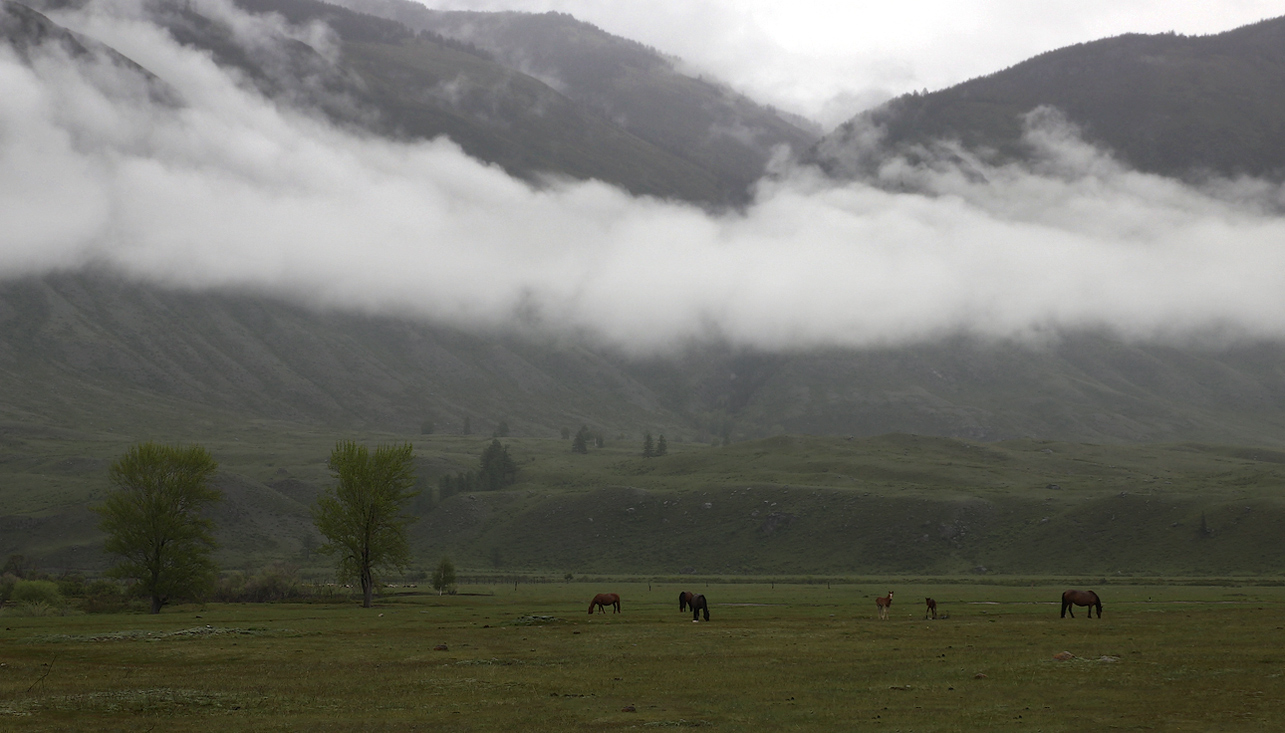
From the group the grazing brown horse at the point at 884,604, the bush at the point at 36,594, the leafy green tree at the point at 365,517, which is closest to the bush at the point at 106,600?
the bush at the point at 36,594

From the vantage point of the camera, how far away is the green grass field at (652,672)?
98.8ft

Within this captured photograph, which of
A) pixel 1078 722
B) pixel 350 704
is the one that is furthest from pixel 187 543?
pixel 1078 722

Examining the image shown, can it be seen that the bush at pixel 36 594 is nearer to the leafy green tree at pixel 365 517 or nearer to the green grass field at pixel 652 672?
the green grass field at pixel 652 672

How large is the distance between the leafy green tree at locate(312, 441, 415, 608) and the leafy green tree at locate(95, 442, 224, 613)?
10466 millimetres

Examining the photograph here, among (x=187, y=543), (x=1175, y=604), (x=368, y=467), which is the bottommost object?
(x=1175, y=604)

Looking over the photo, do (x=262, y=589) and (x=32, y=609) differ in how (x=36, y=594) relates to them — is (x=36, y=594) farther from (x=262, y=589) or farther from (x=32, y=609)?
(x=262, y=589)

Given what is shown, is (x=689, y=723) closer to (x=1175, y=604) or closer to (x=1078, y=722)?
(x=1078, y=722)

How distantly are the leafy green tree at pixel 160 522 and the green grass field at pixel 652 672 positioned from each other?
15417mm

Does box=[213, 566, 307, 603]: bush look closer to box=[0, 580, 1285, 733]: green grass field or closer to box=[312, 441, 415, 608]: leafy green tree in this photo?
box=[312, 441, 415, 608]: leafy green tree

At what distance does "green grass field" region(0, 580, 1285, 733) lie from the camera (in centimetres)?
3012

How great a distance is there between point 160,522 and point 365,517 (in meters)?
16.3

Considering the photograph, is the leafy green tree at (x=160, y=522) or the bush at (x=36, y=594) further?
the leafy green tree at (x=160, y=522)

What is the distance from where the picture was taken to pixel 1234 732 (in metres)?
26.6

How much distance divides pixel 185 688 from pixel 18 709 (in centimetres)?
595
